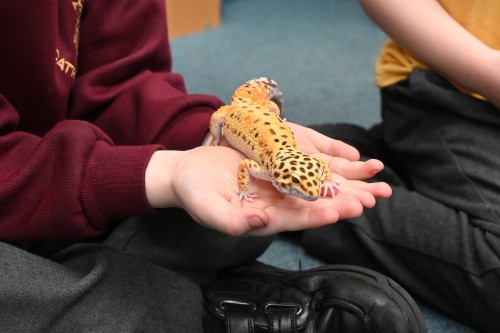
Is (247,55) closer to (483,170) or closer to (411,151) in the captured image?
(411,151)

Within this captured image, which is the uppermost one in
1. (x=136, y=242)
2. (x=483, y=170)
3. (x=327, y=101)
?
(x=483, y=170)

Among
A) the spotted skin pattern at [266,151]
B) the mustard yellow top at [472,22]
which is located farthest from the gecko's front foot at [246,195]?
the mustard yellow top at [472,22]

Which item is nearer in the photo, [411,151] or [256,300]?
[256,300]

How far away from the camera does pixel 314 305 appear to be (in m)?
0.81

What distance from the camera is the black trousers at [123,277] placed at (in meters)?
0.67

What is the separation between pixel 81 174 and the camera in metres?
0.76

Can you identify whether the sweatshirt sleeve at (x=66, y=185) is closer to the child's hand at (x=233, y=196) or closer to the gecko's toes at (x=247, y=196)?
the child's hand at (x=233, y=196)

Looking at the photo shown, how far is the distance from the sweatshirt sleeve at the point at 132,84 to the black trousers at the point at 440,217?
0.37 m

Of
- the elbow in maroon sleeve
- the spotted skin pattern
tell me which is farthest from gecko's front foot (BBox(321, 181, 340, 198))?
the elbow in maroon sleeve

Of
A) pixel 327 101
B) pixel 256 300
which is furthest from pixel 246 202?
pixel 327 101

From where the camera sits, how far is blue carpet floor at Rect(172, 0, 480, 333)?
187 centimetres

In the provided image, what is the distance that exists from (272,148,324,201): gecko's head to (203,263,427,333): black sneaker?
18 cm

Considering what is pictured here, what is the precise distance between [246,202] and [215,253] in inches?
7.8

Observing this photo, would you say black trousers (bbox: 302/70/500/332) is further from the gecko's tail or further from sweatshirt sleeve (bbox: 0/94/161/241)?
sweatshirt sleeve (bbox: 0/94/161/241)
